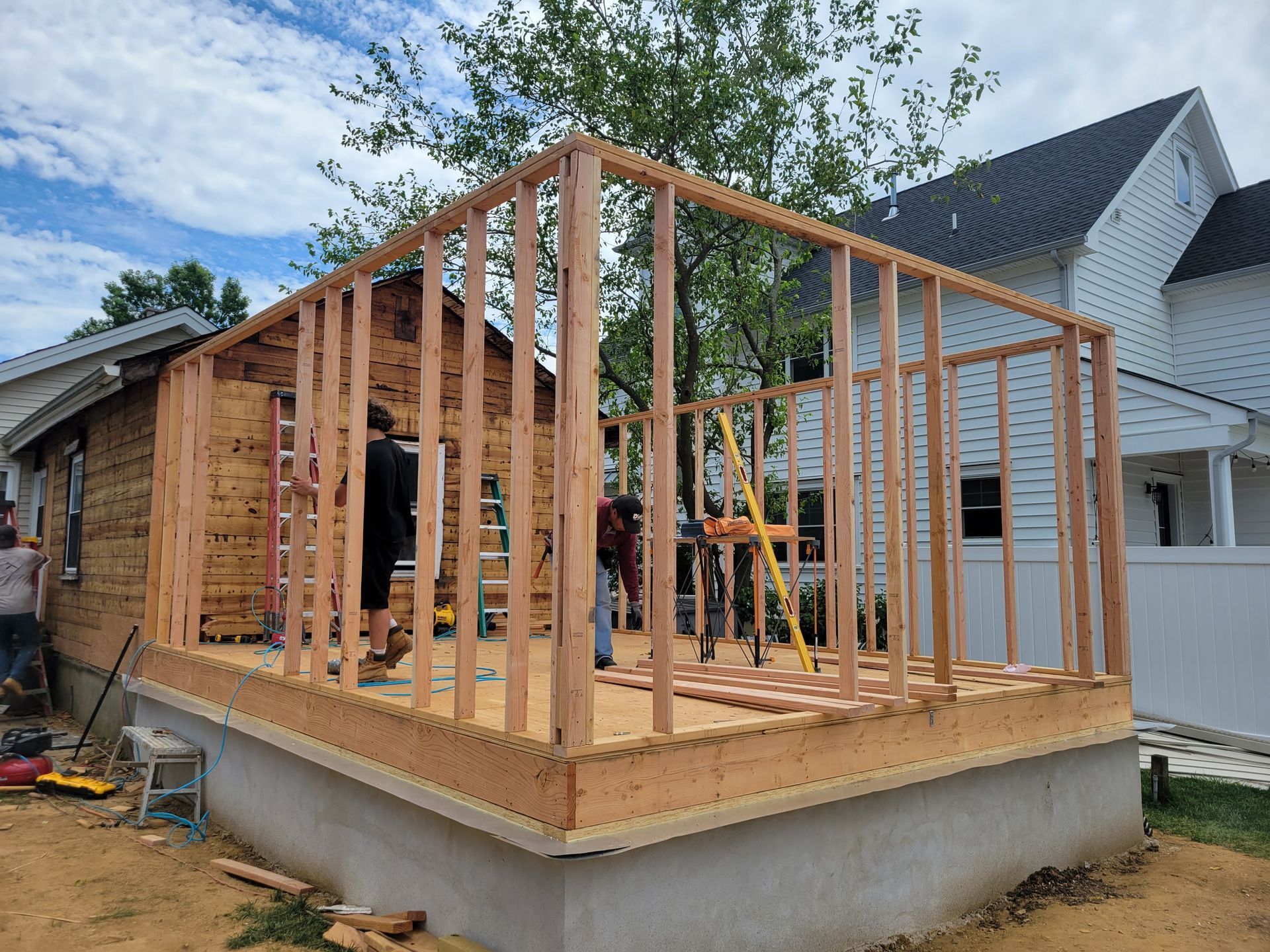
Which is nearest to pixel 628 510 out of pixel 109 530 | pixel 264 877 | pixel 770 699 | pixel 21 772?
pixel 770 699

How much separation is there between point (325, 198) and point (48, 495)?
582 cm

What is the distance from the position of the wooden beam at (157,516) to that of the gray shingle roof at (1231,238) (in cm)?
1368

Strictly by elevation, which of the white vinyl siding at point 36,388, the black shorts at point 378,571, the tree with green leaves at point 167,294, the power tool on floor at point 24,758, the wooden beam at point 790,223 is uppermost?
the tree with green leaves at point 167,294

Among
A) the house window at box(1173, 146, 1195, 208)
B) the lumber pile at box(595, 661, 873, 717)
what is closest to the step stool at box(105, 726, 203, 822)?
the lumber pile at box(595, 661, 873, 717)

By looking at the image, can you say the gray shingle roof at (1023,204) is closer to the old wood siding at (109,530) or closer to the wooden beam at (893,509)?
the wooden beam at (893,509)

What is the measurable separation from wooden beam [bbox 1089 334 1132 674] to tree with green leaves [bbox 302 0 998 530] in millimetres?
5902

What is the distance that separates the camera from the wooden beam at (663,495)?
3025 millimetres

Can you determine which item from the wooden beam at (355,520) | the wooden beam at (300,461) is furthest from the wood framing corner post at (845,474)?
the wooden beam at (300,461)

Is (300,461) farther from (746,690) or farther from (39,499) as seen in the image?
(39,499)

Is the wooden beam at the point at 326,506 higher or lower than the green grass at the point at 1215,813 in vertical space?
higher

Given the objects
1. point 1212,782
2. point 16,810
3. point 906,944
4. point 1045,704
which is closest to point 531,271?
point 906,944

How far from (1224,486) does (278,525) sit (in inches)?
→ 406

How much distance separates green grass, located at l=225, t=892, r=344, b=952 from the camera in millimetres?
3711

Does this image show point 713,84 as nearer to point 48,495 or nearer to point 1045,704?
point 1045,704
